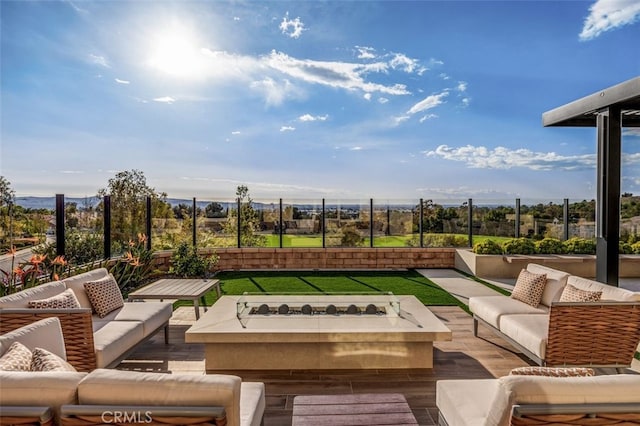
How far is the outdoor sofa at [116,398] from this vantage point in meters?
1.44

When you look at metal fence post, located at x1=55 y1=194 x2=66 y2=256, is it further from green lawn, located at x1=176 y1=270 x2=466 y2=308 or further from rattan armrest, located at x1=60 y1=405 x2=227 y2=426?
rattan armrest, located at x1=60 y1=405 x2=227 y2=426

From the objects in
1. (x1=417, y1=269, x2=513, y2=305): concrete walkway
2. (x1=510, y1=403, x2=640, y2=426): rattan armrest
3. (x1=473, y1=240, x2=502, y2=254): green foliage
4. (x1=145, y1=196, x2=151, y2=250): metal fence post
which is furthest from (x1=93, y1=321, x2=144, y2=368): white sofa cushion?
(x1=473, y1=240, x2=502, y2=254): green foliage

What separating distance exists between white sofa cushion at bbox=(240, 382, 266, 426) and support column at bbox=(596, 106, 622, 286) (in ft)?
17.3

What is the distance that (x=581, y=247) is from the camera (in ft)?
28.1

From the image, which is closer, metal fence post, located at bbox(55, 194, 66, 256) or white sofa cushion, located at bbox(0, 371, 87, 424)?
white sofa cushion, located at bbox(0, 371, 87, 424)

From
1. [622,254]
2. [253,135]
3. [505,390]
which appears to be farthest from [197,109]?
[622,254]

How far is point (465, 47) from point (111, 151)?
816 centimetres

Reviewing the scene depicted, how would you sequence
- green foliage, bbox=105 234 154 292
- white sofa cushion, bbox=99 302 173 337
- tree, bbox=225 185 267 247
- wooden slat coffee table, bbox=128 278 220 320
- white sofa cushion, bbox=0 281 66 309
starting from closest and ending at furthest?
white sofa cushion, bbox=0 281 66 309, white sofa cushion, bbox=99 302 173 337, wooden slat coffee table, bbox=128 278 220 320, green foliage, bbox=105 234 154 292, tree, bbox=225 185 267 247

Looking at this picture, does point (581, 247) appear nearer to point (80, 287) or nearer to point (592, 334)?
point (592, 334)

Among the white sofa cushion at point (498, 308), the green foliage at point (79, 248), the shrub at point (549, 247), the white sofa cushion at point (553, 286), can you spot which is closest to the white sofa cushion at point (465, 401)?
the white sofa cushion at point (498, 308)

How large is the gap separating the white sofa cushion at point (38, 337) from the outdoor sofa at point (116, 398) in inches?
26.9

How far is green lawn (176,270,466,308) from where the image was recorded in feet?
21.7

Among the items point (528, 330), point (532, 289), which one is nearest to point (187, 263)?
point (532, 289)

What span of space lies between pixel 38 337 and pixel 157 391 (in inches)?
53.9
